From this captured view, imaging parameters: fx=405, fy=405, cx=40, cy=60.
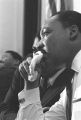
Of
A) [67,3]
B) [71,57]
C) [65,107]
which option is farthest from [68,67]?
[67,3]

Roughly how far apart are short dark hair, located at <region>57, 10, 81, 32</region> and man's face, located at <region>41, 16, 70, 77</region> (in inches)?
1.2

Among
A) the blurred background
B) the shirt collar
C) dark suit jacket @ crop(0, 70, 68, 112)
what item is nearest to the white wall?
the blurred background

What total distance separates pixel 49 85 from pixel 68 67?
1.98 ft

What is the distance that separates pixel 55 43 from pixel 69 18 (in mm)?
173

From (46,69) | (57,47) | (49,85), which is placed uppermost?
(57,47)

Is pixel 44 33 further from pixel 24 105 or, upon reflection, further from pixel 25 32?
pixel 25 32

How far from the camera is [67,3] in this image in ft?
11.9

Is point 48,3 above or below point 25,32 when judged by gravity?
above

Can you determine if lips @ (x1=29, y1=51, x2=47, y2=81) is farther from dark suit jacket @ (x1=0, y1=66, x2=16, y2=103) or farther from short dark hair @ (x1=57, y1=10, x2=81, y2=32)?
dark suit jacket @ (x1=0, y1=66, x2=16, y2=103)

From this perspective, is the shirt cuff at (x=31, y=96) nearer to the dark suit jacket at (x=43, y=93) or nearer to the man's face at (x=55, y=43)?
the man's face at (x=55, y=43)

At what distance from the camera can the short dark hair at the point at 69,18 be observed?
2.10 metres

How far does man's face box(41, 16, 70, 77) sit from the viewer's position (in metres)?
2.04

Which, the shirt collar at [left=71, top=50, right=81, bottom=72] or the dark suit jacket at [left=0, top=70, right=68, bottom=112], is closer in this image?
the shirt collar at [left=71, top=50, right=81, bottom=72]

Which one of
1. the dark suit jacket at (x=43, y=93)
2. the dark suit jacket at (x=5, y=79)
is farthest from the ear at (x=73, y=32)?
the dark suit jacket at (x=5, y=79)
